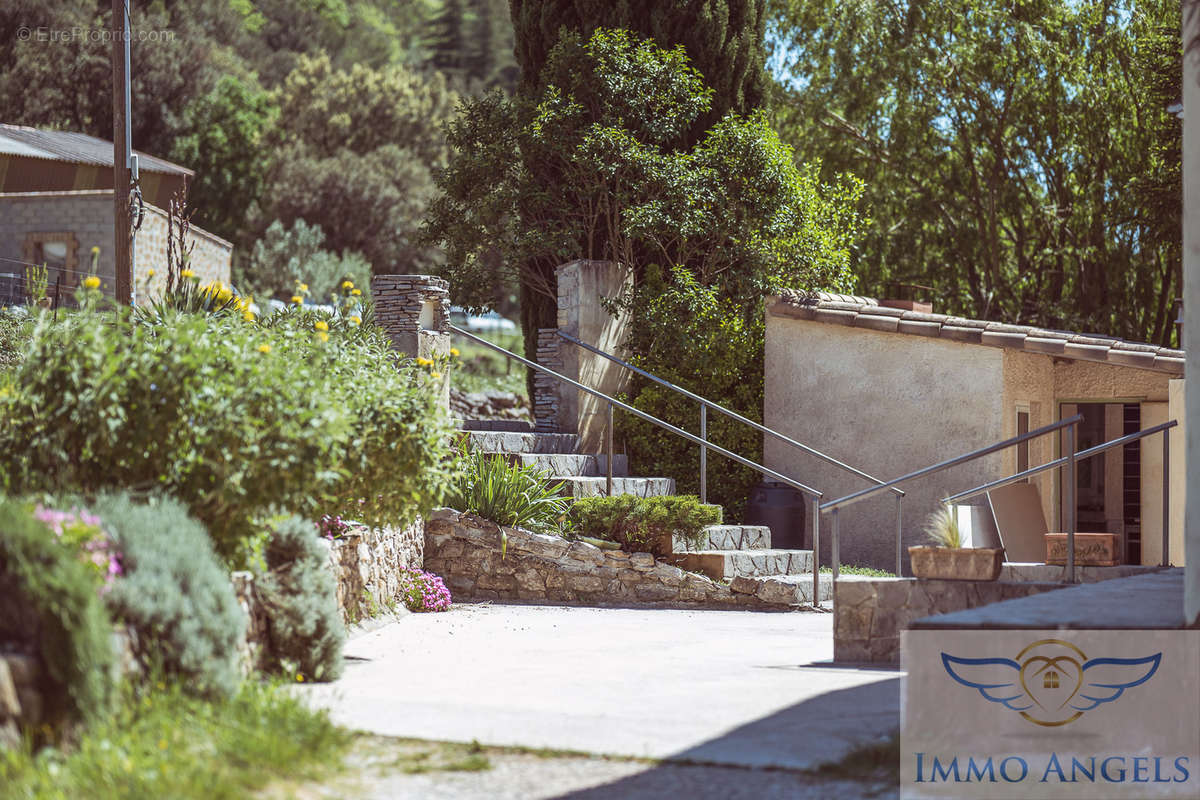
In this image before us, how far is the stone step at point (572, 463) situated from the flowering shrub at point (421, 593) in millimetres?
1532

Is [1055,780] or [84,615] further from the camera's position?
[1055,780]

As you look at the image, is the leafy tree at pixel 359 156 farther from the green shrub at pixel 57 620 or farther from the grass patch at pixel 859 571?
the green shrub at pixel 57 620

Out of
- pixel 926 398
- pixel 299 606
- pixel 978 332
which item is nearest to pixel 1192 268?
pixel 299 606

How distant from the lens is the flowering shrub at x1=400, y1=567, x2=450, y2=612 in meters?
9.91

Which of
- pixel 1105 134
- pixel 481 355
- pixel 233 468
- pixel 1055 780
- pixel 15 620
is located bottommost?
pixel 1055 780

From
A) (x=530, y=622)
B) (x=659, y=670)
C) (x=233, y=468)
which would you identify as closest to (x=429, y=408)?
(x=233, y=468)

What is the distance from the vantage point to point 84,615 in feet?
14.3

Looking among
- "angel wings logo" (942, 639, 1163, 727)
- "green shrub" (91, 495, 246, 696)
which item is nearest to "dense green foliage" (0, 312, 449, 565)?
"green shrub" (91, 495, 246, 696)

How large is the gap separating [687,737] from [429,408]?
2.78m

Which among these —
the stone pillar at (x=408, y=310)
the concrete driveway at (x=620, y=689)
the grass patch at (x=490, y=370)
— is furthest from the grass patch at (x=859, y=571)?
the grass patch at (x=490, y=370)

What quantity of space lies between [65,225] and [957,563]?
809 inches

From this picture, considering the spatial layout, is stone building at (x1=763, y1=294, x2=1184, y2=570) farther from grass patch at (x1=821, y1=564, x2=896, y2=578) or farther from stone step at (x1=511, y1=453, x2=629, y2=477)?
stone step at (x1=511, y1=453, x2=629, y2=477)

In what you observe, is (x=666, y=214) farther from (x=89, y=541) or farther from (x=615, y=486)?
(x=89, y=541)

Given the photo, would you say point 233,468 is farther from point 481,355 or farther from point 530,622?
point 481,355
